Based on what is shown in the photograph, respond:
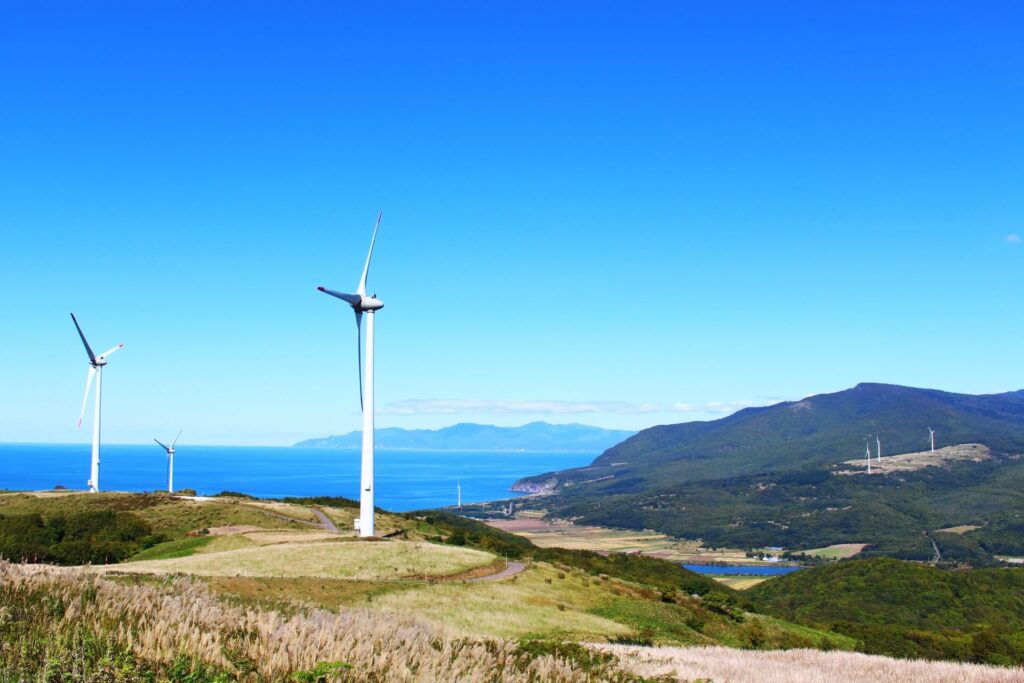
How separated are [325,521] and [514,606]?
44.1 m

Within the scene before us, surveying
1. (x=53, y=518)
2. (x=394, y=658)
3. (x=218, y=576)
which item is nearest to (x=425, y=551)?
(x=218, y=576)

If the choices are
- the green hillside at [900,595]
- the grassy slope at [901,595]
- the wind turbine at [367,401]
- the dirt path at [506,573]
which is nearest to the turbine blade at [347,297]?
the wind turbine at [367,401]

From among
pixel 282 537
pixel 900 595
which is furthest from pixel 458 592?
pixel 900 595

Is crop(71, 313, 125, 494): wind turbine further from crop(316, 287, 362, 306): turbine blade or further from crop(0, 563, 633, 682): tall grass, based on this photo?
crop(0, 563, 633, 682): tall grass

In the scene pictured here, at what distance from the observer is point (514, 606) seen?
38.2 metres

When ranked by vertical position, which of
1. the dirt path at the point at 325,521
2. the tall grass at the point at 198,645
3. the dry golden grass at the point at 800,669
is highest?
the tall grass at the point at 198,645

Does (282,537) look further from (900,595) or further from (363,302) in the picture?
(900,595)

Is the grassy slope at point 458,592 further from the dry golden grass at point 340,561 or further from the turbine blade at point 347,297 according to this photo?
the turbine blade at point 347,297

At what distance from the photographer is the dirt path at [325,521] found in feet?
241

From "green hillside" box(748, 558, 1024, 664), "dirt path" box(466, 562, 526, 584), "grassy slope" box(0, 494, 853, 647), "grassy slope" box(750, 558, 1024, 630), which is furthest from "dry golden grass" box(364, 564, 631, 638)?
"grassy slope" box(750, 558, 1024, 630)

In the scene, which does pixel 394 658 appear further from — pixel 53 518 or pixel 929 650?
pixel 53 518

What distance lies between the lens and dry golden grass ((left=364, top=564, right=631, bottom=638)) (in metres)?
32.3

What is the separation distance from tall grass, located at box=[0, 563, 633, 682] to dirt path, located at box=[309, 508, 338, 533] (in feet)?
206

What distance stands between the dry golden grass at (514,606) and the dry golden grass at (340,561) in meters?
4.67
